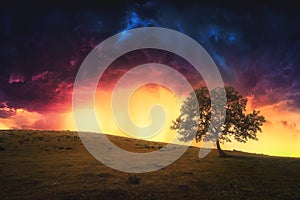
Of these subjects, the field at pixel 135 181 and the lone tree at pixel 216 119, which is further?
the lone tree at pixel 216 119

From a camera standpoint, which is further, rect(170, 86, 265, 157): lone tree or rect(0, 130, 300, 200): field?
rect(170, 86, 265, 157): lone tree

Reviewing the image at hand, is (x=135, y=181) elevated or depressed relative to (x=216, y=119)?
depressed

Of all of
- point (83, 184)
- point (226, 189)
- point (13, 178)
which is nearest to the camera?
point (226, 189)

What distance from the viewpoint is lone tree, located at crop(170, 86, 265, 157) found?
47.0 meters

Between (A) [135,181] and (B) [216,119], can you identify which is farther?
(B) [216,119]

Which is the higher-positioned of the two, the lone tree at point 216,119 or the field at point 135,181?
the lone tree at point 216,119

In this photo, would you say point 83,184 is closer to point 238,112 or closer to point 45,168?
point 45,168

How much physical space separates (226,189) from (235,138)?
25795 mm

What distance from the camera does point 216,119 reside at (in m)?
47.3

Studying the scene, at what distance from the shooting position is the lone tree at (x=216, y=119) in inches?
1850

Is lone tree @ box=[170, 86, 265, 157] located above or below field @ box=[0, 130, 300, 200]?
above

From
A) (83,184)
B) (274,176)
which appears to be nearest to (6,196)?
(83,184)

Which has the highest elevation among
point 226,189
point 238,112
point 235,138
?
point 238,112

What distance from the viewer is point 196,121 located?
1891 inches
